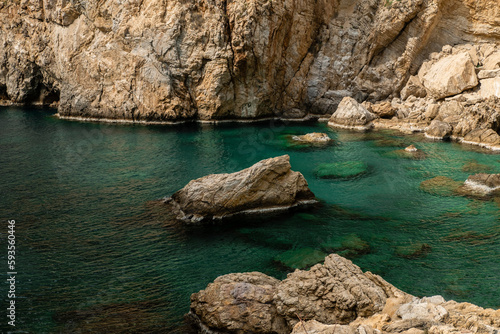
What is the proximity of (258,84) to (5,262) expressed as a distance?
41.2m

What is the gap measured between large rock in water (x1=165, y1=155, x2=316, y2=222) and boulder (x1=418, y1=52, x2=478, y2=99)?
114 feet

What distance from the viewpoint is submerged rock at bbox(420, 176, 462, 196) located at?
27406 millimetres

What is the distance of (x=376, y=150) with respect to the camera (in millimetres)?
39438

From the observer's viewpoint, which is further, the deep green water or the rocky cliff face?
the rocky cliff face

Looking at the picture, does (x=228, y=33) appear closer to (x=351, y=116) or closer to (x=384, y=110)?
(x=351, y=116)

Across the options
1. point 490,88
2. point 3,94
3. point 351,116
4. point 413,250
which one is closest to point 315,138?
point 351,116

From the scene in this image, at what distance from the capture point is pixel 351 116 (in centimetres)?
5041

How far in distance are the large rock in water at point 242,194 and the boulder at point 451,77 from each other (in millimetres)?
34678

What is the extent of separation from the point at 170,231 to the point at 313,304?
11227 mm

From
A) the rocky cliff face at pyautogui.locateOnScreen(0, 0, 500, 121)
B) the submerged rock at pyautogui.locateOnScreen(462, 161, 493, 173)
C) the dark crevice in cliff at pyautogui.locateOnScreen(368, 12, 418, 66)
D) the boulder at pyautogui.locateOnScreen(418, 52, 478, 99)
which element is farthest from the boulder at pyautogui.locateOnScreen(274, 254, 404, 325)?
the dark crevice in cliff at pyautogui.locateOnScreen(368, 12, 418, 66)

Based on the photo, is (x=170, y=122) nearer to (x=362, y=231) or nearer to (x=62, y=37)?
(x=62, y=37)

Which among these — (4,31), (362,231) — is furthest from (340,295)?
(4,31)

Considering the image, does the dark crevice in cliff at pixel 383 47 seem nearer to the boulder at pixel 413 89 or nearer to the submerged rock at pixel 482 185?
the boulder at pixel 413 89

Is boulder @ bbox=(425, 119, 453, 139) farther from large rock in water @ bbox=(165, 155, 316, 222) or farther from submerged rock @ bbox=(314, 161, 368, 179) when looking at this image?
large rock in water @ bbox=(165, 155, 316, 222)
